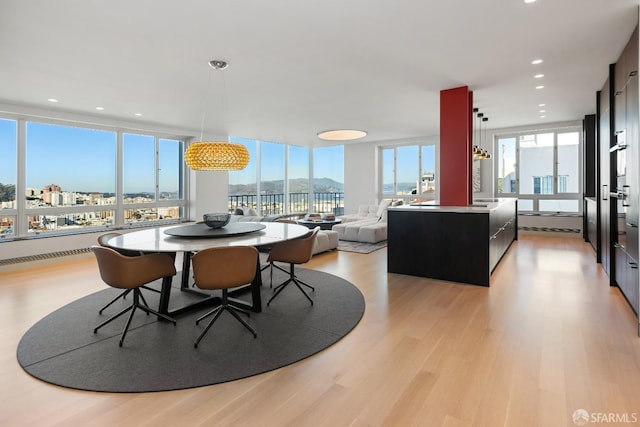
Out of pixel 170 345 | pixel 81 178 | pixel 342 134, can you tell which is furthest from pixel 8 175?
pixel 342 134

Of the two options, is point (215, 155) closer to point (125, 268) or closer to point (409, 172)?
point (125, 268)

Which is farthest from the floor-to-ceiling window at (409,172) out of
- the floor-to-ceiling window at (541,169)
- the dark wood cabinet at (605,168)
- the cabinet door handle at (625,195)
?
the cabinet door handle at (625,195)

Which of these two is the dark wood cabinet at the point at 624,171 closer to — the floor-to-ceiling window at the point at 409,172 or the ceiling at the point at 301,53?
the ceiling at the point at 301,53

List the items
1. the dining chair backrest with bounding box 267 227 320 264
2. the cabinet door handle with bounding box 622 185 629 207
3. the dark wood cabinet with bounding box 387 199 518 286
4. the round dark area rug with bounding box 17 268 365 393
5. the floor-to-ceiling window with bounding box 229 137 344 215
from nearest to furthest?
1. the round dark area rug with bounding box 17 268 365 393
2. the cabinet door handle with bounding box 622 185 629 207
3. the dining chair backrest with bounding box 267 227 320 264
4. the dark wood cabinet with bounding box 387 199 518 286
5. the floor-to-ceiling window with bounding box 229 137 344 215

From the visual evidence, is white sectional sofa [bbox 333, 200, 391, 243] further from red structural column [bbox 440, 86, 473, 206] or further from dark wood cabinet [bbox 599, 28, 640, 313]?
dark wood cabinet [bbox 599, 28, 640, 313]

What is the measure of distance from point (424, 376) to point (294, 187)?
9.21 metres

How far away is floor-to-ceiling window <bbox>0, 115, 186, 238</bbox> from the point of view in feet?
18.3

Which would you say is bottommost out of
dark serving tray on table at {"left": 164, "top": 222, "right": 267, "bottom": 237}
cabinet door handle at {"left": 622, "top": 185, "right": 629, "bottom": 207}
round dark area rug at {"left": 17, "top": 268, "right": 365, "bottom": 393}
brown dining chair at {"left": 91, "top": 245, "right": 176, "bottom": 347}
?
round dark area rug at {"left": 17, "top": 268, "right": 365, "bottom": 393}

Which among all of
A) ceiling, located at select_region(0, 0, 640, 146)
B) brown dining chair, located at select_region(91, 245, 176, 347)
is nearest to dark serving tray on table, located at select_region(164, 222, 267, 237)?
brown dining chair, located at select_region(91, 245, 176, 347)

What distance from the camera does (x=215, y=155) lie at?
394 centimetres

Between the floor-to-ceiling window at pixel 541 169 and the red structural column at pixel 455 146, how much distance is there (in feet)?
14.4

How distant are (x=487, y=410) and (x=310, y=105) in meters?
4.95

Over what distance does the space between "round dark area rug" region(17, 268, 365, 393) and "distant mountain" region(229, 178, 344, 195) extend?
238 inches

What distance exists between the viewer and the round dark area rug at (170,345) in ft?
7.12
